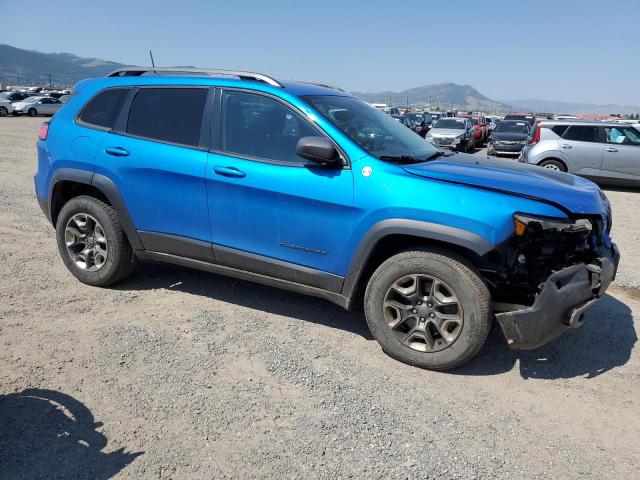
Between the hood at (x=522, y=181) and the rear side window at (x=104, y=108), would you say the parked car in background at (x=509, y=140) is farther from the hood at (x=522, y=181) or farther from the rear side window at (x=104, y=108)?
the rear side window at (x=104, y=108)

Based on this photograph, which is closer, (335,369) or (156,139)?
(335,369)

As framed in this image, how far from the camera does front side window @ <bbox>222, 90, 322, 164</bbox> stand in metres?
3.67

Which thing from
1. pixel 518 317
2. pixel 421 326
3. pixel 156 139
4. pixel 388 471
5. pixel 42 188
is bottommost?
pixel 388 471

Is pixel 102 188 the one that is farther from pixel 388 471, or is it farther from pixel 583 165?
pixel 583 165

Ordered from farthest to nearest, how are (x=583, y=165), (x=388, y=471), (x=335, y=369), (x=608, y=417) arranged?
(x=583, y=165) → (x=335, y=369) → (x=608, y=417) → (x=388, y=471)

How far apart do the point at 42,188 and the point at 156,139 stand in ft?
4.89

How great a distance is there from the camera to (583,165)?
1212 cm

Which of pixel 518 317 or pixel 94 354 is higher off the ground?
pixel 518 317

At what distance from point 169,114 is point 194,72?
45cm

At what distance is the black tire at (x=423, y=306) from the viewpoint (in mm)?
3209

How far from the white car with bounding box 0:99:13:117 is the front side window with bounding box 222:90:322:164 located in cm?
3574

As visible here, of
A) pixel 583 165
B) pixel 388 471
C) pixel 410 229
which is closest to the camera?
pixel 388 471

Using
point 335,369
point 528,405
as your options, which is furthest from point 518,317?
point 335,369

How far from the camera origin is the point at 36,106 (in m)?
33.9
